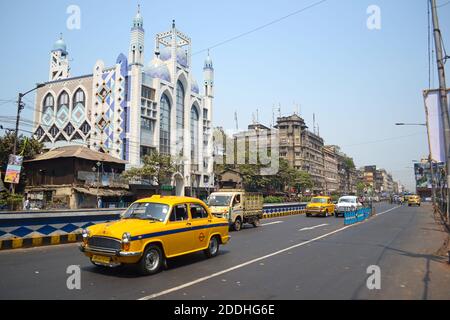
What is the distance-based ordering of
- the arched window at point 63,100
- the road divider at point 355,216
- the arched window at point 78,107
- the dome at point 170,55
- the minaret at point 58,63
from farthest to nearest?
the minaret at point 58,63 < the dome at point 170,55 < the arched window at point 63,100 < the arched window at point 78,107 < the road divider at point 355,216

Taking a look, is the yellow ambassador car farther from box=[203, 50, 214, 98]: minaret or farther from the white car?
box=[203, 50, 214, 98]: minaret

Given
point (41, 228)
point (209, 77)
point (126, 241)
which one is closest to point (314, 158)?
point (209, 77)

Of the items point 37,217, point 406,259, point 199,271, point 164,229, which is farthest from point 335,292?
point 37,217

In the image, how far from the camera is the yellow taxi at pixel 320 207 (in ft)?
99.2

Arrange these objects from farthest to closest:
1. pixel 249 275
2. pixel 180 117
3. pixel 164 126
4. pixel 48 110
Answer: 1. pixel 180 117
2. pixel 164 126
3. pixel 48 110
4. pixel 249 275

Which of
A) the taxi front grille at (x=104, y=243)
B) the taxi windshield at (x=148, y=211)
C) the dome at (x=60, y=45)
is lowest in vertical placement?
the taxi front grille at (x=104, y=243)

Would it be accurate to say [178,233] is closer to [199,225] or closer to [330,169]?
[199,225]

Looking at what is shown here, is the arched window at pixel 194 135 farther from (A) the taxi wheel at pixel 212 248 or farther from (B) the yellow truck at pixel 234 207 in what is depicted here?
(A) the taxi wheel at pixel 212 248

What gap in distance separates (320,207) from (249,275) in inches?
927

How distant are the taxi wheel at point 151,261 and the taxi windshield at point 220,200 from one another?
1042 cm

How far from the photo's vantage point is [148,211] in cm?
892

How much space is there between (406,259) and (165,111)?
47.3 meters

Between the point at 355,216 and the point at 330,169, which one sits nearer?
the point at 355,216

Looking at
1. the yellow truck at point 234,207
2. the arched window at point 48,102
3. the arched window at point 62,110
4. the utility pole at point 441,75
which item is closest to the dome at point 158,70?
the arched window at point 62,110
